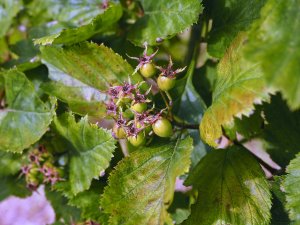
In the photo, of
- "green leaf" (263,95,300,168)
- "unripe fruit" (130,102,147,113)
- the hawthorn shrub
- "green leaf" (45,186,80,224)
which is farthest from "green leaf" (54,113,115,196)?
"green leaf" (263,95,300,168)

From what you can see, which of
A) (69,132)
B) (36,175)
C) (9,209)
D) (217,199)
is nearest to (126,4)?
(69,132)

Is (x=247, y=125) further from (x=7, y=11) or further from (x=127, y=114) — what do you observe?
(x=7, y=11)

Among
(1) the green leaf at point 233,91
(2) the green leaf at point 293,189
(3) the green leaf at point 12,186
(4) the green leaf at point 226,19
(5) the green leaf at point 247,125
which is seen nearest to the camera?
(1) the green leaf at point 233,91

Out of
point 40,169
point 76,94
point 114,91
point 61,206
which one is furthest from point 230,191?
point 61,206

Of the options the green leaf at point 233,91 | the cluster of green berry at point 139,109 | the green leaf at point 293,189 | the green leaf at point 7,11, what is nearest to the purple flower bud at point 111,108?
the cluster of green berry at point 139,109

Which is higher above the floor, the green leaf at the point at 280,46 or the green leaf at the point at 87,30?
the green leaf at the point at 280,46

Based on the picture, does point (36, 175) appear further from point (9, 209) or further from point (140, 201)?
point (9, 209)

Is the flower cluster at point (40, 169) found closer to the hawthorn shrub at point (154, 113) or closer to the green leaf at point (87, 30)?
the hawthorn shrub at point (154, 113)

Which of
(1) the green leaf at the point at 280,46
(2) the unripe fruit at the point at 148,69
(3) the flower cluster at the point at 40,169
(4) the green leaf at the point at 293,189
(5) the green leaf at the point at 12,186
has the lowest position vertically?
(5) the green leaf at the point at 12,186
